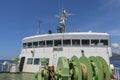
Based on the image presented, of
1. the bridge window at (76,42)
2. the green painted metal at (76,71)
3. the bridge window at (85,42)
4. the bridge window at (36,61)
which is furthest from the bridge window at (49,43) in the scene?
the green painted metal at (76,71)

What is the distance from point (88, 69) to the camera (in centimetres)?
822

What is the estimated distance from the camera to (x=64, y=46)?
20.8m

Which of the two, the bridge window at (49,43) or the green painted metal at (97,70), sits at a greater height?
the bridge window at (49,43)

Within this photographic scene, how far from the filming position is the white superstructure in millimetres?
19969

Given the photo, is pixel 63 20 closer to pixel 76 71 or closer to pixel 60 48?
pixel 60 48

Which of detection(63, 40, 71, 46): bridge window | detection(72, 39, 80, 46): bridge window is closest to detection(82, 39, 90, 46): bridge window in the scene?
detection(72, 39, 80, 46): bridge window

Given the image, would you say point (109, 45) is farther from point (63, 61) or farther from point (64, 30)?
point (63, 61)

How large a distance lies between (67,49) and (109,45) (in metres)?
3.76

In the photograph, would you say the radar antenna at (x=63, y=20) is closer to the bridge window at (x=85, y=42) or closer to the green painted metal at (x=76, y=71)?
A: the bridge window at (x=85, y=42)

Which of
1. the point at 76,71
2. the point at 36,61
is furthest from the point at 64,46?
the point at 76,71

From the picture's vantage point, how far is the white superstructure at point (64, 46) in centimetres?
1997

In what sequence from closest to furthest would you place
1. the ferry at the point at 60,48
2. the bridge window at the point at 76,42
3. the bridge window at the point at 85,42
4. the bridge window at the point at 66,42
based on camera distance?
1. the ferry at the point at 60,48
2. the bridge window at the point at 85,42
3. the bridge window at the point at 76,42
4. the bridge window at the point at 66,42

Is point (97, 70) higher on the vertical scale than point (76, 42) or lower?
lower

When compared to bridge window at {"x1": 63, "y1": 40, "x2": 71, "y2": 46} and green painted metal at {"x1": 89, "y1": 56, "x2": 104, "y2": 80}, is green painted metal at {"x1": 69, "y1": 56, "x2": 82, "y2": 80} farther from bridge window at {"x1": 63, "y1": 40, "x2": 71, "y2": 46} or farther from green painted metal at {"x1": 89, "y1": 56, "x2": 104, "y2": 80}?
bridge window at {"x1": 63, "y1": 40, "x2": 71, "y2": 46}
